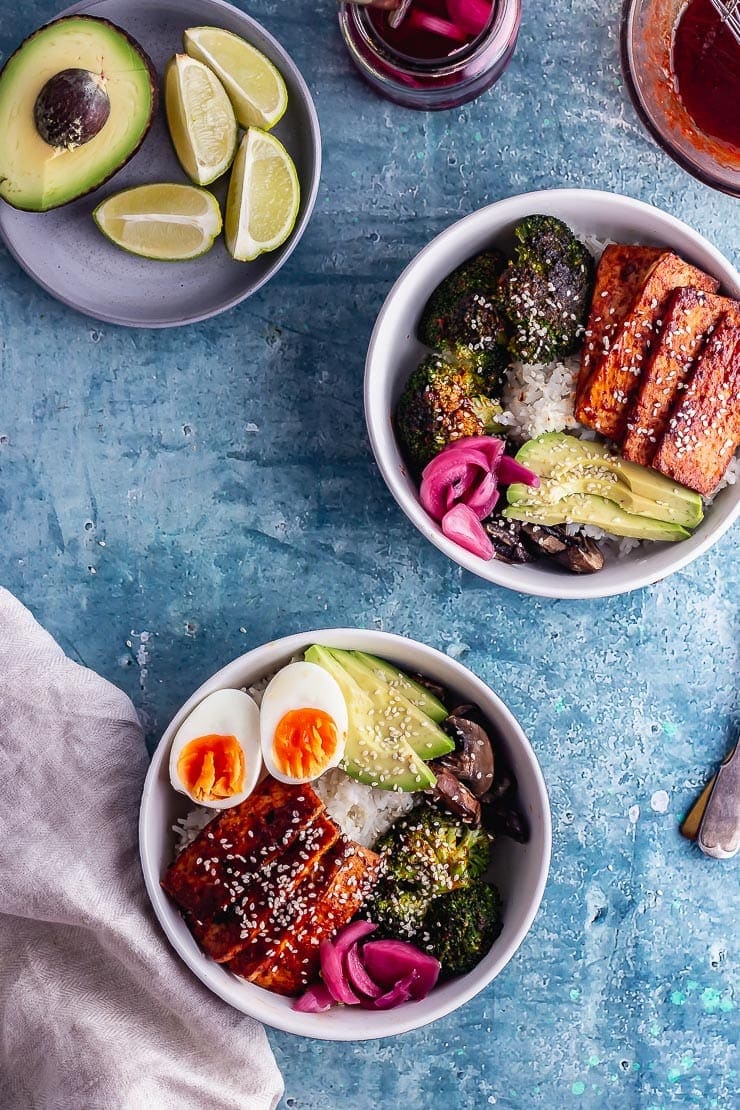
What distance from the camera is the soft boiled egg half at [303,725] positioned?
1.84 m

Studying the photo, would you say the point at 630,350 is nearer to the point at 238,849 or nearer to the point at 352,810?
the point at 352,810

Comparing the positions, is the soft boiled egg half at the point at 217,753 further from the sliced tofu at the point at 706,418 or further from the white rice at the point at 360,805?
the sliced tofu at the point at 706,418

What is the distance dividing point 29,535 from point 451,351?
98cm

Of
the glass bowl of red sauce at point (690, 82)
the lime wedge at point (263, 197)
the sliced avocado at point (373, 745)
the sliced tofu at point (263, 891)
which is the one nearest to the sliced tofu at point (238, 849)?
the sliced tofu at point (263, 891)

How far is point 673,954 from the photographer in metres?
2.21

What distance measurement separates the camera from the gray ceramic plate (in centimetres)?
199

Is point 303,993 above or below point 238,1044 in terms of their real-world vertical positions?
above

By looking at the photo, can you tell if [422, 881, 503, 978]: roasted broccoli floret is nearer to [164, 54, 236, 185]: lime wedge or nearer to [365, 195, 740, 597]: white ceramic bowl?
[365, 195, 740, 597]: white ceramic bowl

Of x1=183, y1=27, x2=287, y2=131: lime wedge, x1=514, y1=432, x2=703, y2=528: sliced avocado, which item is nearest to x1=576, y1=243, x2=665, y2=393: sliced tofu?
x1=514, y1=432, x2=703, y2=528: sliced avocado

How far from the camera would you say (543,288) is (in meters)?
1.92

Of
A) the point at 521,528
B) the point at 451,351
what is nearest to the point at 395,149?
the point at 451,351

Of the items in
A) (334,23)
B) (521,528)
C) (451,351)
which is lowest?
(521,528)

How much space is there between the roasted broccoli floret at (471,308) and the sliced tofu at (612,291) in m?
0.18

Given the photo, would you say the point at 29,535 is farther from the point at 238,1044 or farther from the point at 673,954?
the point at 673,954
